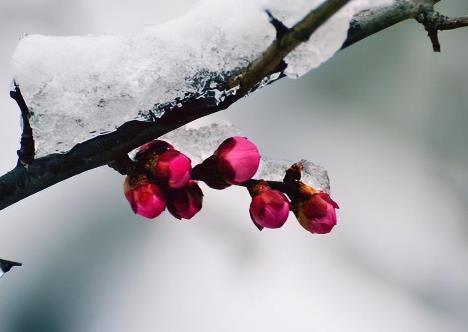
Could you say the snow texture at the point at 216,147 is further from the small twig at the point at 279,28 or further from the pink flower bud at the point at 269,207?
the small twig at the point at 279,28

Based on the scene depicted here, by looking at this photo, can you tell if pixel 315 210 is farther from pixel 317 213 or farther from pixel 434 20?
pixel 434 20

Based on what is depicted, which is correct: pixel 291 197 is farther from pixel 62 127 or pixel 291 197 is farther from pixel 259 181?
pixel 62 127

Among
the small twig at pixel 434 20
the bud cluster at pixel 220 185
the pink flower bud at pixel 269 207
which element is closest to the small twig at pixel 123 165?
the bud cluster at pixel 220 185

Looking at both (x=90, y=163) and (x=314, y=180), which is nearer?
(x=90, y=163)

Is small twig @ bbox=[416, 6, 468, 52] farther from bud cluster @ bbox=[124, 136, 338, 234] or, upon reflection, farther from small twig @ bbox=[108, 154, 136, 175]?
small twig @ bbox=[108, 154, 136, 175]

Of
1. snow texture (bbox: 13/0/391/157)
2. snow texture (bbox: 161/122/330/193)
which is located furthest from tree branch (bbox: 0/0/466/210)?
snow texture (bbox: 161/122/330/193)

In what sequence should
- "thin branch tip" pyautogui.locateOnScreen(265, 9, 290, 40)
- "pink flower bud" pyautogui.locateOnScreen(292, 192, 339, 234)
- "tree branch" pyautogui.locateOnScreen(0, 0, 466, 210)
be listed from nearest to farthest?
1. "thin branch tip" pyautogui.locateOnScreen(265, 9, 290, 40)
2. "tree branch" pyautogui.locateOnScreen(0, 0, 466, 210)
3. "pink flower bud" pyautogui.locateOnScreen(292, 192, 339, 234)

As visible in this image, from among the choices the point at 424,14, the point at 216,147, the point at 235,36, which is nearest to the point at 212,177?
the point at 216,147
